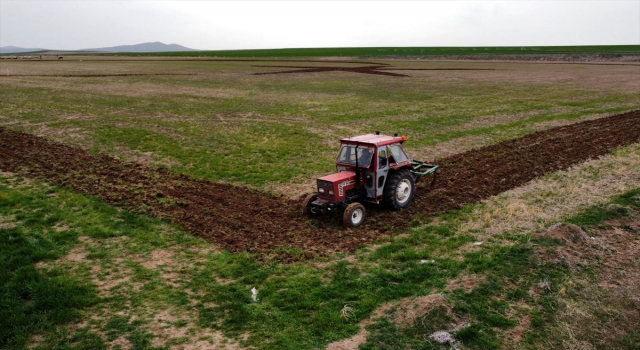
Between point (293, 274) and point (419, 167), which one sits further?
point (419, 167)

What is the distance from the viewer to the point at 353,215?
13.2 m

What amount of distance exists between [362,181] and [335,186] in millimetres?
1211

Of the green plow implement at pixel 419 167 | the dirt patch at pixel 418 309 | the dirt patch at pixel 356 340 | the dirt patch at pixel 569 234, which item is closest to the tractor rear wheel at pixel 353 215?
the green plow implement at pixel 419 167

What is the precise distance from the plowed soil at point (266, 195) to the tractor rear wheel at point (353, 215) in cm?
22

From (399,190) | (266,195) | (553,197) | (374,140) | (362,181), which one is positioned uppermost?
(374,140)

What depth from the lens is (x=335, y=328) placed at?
858cm

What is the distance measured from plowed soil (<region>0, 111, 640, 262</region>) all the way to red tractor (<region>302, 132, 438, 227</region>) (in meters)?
0.49

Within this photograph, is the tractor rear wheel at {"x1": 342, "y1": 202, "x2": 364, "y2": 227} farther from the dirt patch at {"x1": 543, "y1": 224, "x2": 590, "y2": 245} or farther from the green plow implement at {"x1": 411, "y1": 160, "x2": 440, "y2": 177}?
the dirt patch at {"x1": 543, "y1": 224, "x2": 590, "y2": 245}

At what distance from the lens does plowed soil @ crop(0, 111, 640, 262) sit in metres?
12.6

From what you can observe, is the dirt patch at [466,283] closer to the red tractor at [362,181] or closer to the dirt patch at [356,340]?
the dirt patch at [356,340]

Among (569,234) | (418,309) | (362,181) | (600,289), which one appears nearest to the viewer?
(418,309)

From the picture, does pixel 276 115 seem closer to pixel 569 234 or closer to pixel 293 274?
pixel 293 274

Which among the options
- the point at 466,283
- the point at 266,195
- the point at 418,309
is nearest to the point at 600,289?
the point at 466,283

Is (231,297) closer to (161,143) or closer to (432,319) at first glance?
(432,319)
